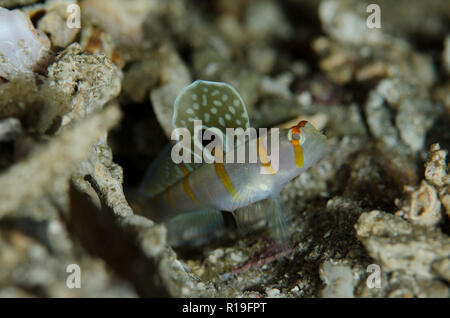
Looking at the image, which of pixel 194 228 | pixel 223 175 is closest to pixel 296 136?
pixel 223 175

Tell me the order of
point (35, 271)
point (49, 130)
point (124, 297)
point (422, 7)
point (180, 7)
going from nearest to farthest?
point (35, 271), point (124, 297), point (49, 130), point (180, 7), point (422, 7)

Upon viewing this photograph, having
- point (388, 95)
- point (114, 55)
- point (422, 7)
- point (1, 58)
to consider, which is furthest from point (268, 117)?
point (422, 7)

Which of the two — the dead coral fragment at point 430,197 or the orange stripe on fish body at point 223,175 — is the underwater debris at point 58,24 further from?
the dead coral fragment at point 430,197

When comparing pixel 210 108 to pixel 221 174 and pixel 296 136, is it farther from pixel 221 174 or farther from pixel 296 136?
pixel 296 136

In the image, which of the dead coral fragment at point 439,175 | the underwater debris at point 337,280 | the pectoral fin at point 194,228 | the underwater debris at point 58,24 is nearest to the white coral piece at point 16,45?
the underwater debris at point 58,24

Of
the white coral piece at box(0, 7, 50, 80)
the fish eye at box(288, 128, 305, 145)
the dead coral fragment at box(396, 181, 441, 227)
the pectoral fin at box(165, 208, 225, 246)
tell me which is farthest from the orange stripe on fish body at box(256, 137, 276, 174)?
the white coral piece at box(0, 7, 50, 80)

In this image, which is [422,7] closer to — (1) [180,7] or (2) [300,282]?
(1) [180,7]
